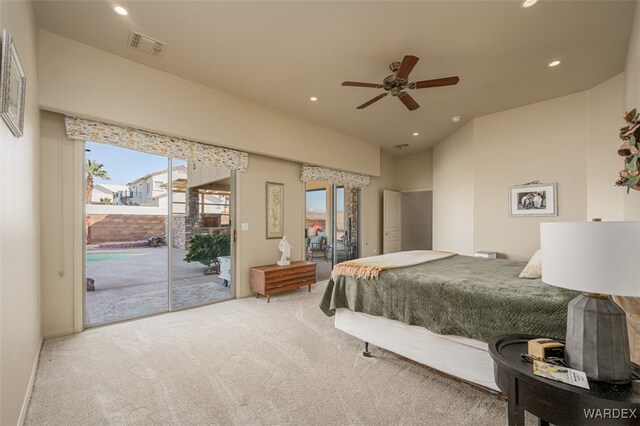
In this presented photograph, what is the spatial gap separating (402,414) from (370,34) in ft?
10.5

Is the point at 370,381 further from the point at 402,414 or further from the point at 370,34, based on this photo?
the point at 370,34

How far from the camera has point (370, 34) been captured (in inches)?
111

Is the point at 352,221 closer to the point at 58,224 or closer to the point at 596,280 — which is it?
the point at 58,224

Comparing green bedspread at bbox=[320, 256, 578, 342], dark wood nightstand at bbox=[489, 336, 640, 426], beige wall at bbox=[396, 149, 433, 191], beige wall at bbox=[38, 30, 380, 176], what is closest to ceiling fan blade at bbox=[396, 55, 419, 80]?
green bedspread at bbox=[320, 256, 578, 342]

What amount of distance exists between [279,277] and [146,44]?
134 inches

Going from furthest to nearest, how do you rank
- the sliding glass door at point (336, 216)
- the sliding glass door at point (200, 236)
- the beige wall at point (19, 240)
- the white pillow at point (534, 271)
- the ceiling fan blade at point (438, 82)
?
the sliding glass door at point (336, 216)
the sliding glass door at point (200, 236)
the ceiling fan blade at point (438, 82)
the white pillow at point (534, 271)
the beige wall at point (19, 240)

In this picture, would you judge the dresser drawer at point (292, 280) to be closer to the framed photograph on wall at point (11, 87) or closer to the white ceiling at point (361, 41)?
the white ceiling at point (361, 41)

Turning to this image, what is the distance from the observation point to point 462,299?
2.04 metres

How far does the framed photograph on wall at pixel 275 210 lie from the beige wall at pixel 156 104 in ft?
1.88

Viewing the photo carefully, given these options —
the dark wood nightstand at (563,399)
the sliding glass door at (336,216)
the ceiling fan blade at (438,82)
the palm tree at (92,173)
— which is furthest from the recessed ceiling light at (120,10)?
the sliding glass door at (336,216)

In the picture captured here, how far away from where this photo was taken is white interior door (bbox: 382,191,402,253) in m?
7.23

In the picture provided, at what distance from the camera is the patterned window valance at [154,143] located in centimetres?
315

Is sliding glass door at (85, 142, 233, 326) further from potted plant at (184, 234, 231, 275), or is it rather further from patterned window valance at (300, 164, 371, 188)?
patterned window valance at (300, 164, 371, 188)

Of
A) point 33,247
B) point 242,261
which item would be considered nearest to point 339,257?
point 242,261
